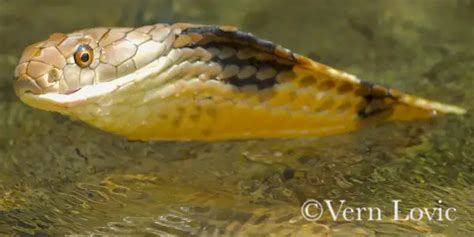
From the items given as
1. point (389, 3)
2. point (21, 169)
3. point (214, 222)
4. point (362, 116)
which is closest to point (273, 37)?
point (389, 3)

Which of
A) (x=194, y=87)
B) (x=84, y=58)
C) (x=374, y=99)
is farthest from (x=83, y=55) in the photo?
(x=374, y=99)

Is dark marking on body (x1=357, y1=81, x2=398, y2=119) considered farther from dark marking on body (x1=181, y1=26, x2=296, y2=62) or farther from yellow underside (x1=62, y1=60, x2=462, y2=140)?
dark marking on body (x1=181, y1=26, x2=296, y2=62)

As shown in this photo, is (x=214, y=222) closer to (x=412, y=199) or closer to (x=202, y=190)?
(x=202, y=190)

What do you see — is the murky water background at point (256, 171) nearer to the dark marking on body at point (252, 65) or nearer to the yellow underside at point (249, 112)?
the yellow underside at point (249, 112)

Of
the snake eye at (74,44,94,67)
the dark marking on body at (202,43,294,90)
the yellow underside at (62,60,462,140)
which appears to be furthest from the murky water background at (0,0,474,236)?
the snake eye at (74,44,94,67)

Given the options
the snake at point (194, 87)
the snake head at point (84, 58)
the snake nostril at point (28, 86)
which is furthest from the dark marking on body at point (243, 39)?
the snake nostril at point (28, 86)

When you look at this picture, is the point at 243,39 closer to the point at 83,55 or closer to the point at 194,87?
the point at 194,87
